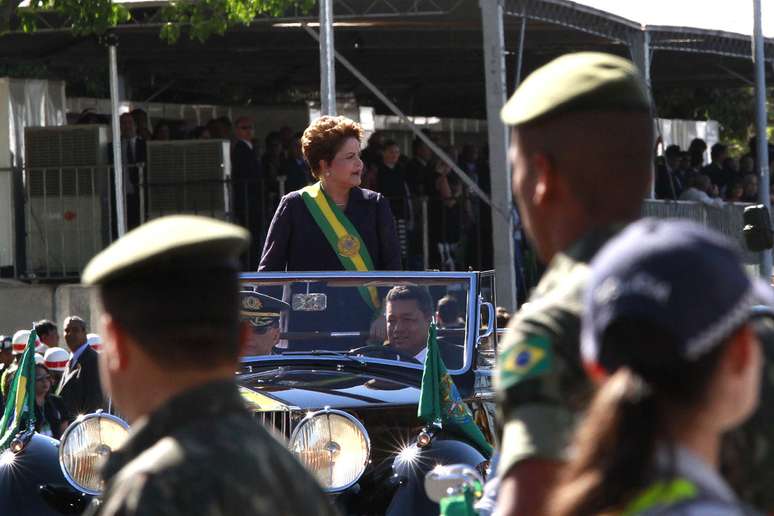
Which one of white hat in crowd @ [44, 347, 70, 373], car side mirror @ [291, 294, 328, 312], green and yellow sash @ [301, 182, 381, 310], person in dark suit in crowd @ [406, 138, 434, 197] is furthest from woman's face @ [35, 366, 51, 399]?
person in dark suit in crowd @ [406, 138, 434, 197]

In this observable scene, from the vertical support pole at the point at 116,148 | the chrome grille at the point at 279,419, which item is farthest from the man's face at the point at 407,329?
the vertical support pole at the point at 116,148

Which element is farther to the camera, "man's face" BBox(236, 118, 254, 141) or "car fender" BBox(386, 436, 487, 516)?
"man's face" BBox(236, 118, 254, 141)

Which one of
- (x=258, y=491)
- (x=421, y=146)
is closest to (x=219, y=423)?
(x=258, y=491)

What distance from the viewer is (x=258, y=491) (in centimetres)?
261

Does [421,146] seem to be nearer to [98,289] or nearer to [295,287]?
[295,287]

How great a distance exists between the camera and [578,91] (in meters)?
2.79

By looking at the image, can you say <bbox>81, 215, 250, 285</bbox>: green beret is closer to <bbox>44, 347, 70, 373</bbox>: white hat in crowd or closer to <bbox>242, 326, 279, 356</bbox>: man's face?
<bbox>242, 326, 279, 356</bbox>: man's face

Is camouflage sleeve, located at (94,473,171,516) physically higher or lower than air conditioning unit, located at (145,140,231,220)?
lower

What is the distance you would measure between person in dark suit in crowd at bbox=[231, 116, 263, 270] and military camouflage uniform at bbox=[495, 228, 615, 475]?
16.3m

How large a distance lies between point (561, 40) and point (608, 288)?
20.8m

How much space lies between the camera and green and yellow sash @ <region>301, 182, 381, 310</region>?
298 inches

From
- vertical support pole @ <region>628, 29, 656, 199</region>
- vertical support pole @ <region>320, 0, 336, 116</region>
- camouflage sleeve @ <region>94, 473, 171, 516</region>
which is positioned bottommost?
camouflage sleeve @ <region>94, 473, 171, 516</region>

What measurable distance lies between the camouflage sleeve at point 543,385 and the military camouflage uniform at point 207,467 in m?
0.35

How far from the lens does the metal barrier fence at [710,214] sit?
2139 centimetres
